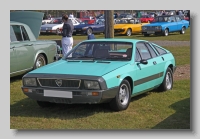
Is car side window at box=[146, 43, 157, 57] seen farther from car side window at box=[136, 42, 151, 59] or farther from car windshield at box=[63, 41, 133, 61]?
car windshield at box=[63, 41, 133, 61]

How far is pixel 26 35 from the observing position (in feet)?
34.7

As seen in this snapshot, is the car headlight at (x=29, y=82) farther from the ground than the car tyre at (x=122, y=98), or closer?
farther from the ground

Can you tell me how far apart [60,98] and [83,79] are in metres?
0.52

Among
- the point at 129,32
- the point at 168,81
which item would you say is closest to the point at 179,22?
the point at 129,32

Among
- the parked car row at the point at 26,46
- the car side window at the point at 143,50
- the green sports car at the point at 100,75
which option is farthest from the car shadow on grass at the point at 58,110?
the parked car row at the point at 26,46

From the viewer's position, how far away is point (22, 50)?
990 centimetres

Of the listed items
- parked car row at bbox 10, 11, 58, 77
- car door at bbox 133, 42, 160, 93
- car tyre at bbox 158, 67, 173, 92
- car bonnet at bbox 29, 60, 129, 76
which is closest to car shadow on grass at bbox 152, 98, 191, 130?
car door at bbox 133, 42, 160, 93

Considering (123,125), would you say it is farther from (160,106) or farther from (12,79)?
(12,79)

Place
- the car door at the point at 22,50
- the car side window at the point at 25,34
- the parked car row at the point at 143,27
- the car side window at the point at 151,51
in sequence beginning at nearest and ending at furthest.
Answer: the car side window at the point at 151,51
the car door at the point at 22,50
the car side window at the point at 25,34
the parked car row at the point at 143,27

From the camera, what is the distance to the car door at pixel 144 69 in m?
7.37

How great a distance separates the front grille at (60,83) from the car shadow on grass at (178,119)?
57.4 inches

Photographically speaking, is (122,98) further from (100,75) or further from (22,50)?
(22,50)

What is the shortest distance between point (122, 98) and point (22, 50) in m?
3.91

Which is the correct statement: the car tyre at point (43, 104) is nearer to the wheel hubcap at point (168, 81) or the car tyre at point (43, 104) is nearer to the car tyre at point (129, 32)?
the wheel hubcap at point (168, 81)
